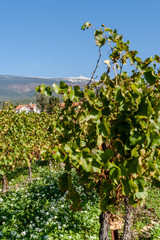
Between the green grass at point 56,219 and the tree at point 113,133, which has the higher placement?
the tree at point 113,133

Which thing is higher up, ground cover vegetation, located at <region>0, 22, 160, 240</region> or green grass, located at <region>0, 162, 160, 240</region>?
ground cover vegetation, located at <region>0, 22, 160, 240</region>

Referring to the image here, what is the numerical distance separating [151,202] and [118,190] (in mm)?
5593

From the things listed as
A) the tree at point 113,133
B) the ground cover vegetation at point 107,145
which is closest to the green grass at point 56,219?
the ground cover vegetation at point 107,145

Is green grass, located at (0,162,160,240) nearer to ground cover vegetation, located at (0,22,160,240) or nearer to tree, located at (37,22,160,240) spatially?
ground cover vegetation, located at (0,22,160,240)

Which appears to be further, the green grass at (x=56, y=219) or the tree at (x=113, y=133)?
the green grass at (x=56, y=219)

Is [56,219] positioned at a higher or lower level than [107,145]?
lower

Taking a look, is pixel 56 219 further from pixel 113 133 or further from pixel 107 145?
pixel 113 133

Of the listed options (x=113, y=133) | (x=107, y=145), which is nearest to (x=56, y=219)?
(x=107, y=145)

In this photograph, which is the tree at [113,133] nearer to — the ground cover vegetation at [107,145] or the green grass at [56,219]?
the ground cover vegetation at [107,145]

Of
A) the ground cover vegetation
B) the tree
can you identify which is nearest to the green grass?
the ground cover vegetation

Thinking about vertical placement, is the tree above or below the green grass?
above

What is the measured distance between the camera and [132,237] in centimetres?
518

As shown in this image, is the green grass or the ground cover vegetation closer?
the ground cover vegetation

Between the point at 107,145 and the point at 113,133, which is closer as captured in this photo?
the point at 113,133
